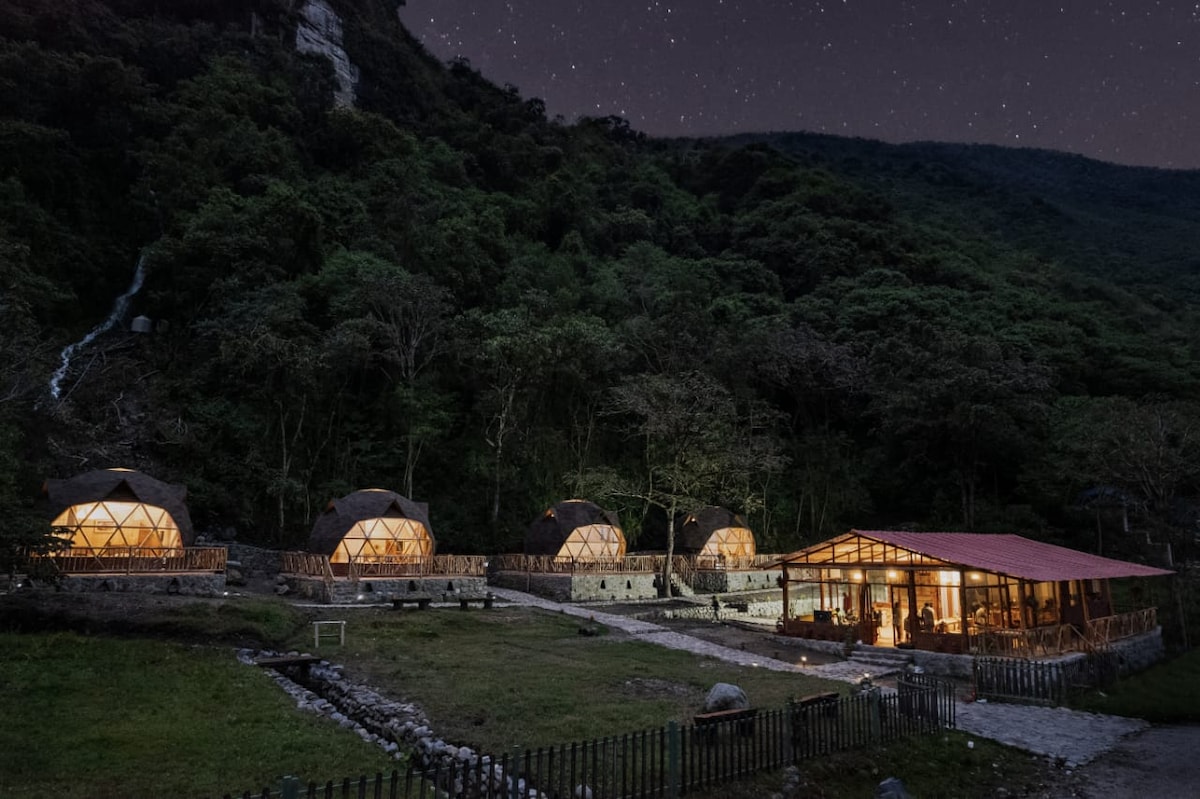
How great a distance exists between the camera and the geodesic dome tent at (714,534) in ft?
135

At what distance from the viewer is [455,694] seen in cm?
1330

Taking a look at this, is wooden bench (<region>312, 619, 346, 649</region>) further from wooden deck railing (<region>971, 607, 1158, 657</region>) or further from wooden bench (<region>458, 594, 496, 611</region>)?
wooden deck railing (<region>971, 607, 1158, 657</region>)

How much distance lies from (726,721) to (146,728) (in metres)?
8.67

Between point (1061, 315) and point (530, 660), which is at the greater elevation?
point (1061, 315)

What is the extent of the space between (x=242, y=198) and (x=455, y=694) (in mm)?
41530

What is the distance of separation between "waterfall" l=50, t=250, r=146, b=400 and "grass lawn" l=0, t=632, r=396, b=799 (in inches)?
1052

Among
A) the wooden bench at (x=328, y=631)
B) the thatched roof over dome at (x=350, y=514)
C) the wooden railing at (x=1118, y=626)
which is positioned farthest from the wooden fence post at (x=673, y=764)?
the thatched roof over dome at (x=350, y=514)

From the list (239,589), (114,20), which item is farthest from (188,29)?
(239,589)

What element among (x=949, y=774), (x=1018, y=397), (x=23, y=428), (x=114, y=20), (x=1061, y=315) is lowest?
(x=949, y=774)

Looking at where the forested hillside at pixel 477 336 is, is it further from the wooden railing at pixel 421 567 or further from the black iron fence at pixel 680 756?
the black iron fence at pixel 680 756

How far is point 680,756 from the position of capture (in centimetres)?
912

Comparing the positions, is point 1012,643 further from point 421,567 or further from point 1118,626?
point 421,567

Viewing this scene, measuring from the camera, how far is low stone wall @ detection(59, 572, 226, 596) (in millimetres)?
22312

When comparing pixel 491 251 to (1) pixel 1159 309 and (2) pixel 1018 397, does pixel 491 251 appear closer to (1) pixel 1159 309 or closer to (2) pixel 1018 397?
(2) pixel 1018 397
